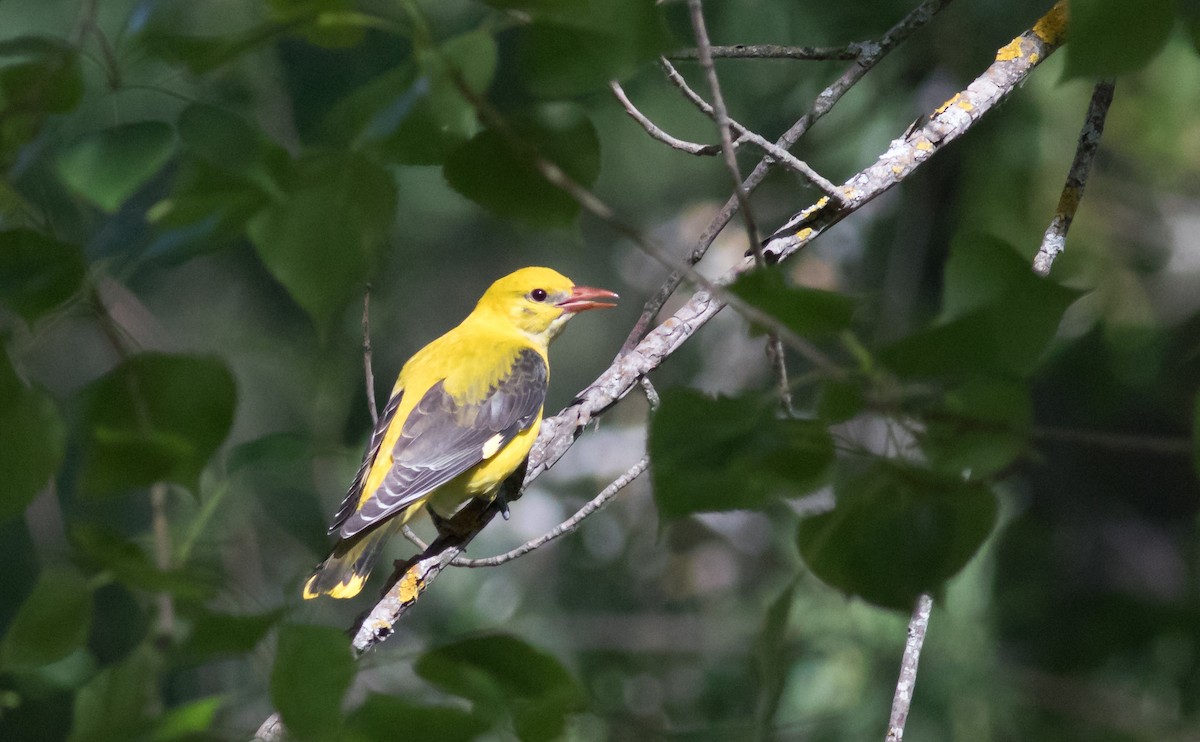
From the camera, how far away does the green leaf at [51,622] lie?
680 millimetres

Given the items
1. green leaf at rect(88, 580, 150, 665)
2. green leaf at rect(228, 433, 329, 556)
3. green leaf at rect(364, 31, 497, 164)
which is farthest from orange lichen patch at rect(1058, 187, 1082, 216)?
green leaf at rect(88, 580, 150, 665)

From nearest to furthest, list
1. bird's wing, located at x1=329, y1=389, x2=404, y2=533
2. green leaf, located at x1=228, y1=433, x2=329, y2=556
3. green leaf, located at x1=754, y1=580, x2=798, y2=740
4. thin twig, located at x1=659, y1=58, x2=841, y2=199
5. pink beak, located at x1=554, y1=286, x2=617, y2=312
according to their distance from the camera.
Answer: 1. green leaf, located at x1=754, y1=580, x2=798, y2=740
2. thin twig, located at x1=659, y1=58, x2=841, y2=199
3. bird's wing, located at x1=329, y1=389, x2=404, y2=533
4. pink beak, located at x1=554, y1=286, x2=617, y2=312
5. green leaf, located at x1=228, y1=433, x2=329, y2=556

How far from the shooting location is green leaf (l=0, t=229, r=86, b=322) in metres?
0.66

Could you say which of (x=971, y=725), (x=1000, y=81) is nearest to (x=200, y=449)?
(x=1000, y=81)

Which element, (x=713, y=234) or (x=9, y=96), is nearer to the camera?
(x=9, y=96)

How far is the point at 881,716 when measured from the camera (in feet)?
13.0

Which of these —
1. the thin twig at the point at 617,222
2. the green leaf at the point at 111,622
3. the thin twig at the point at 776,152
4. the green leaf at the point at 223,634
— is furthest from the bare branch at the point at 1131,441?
the green leaf at the point at 111,622

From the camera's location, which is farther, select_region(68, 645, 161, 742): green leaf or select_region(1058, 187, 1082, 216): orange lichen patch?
select_region(1058, 187, 1082, 216): orange lichen patch

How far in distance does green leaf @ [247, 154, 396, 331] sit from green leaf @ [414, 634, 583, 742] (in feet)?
0.78

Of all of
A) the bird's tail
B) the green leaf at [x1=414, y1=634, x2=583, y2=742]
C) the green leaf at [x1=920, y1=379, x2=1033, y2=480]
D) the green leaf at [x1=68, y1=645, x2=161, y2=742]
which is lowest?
the bird's tail

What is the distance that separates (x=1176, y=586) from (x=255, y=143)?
4416 mm

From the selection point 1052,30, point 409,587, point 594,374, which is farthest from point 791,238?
point 594,374

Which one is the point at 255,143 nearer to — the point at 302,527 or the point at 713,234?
the point at 713,234

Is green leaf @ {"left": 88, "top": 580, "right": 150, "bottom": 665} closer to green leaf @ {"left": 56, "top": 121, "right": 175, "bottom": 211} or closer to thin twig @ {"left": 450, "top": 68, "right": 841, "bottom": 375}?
green leaf @ {"left": 56, "top": 121, "right": 175, "bottom": 211}
